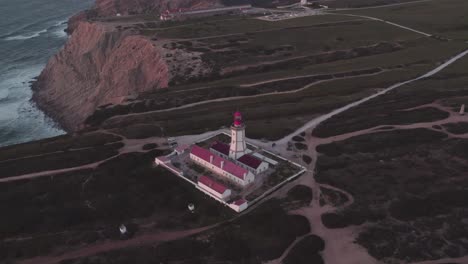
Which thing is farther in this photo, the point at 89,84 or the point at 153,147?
the point at 89,84

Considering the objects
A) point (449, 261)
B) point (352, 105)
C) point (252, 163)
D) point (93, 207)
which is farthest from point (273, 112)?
point (449, 261)

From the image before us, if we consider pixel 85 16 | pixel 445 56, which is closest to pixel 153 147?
pixel 445 56

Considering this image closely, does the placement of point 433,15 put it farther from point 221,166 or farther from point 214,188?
point 214,188

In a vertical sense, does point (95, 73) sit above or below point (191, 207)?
above

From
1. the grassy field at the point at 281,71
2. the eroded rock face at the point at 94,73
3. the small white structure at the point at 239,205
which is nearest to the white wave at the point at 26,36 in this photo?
the eroded rock face at the point at 94,73

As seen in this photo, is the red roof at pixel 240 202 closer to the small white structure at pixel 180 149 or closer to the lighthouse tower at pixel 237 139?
the lighthouse tower at pixel 237 139

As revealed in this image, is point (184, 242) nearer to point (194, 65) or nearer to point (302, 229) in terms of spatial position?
point (302, 229)
